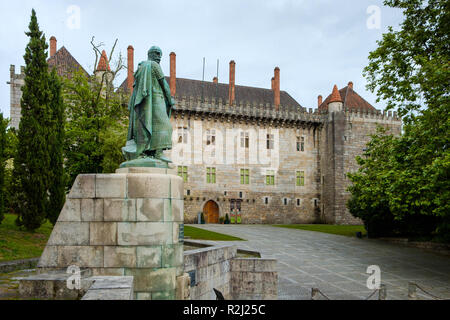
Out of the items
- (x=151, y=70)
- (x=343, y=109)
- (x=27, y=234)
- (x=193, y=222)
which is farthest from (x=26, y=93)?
(x=343, y=109)

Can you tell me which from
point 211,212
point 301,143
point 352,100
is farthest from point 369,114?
point 211,212

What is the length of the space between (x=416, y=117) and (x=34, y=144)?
16.7 meters

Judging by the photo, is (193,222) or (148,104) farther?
(193,222)

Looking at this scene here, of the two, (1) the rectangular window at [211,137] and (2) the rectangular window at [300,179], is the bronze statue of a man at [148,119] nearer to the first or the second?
(1) the rectangular window at [211,137]

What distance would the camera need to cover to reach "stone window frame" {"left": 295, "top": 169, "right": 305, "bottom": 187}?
42097mm

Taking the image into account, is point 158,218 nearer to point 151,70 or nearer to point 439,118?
point 151,70

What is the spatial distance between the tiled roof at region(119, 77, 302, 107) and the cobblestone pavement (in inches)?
946

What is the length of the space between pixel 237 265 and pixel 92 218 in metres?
6.14

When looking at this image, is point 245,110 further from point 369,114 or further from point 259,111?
point 369,114

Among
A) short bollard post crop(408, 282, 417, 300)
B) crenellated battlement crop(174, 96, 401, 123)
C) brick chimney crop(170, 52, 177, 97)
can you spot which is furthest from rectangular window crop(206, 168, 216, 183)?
short bollard post crop(408, 282, 417, 300)

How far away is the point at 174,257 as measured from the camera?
7.00m

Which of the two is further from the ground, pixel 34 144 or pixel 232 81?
pixel 232 81

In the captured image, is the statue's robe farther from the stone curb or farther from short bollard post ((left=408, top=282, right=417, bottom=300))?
short bollard post ((left=408, top=282, right=417, bottom=300))

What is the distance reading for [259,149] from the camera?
41.2 metres
